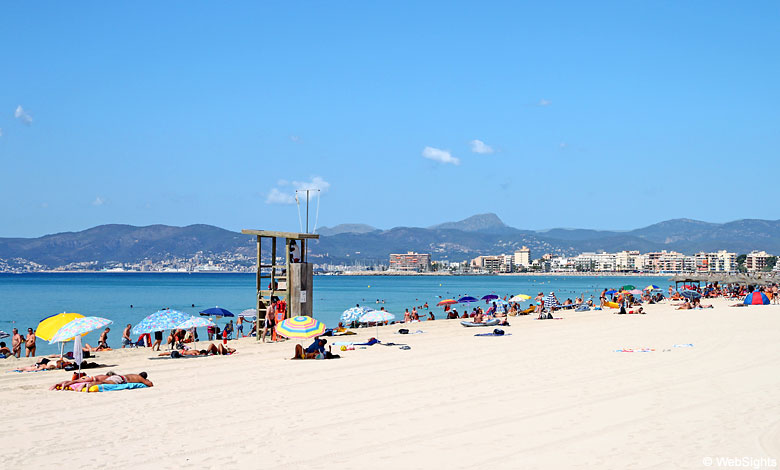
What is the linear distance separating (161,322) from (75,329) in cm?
231

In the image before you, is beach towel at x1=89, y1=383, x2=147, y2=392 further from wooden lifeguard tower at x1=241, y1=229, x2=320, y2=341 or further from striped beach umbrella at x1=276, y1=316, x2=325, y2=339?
wooden lifeguard tower at x1=241, y1=229, x2=320, y2=341

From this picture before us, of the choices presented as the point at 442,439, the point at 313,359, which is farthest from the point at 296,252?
the point at 442,439

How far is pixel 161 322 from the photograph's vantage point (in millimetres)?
17031

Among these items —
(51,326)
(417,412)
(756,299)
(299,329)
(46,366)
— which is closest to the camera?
(417,412)

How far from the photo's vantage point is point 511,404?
1058cm

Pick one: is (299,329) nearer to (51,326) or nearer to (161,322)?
(161,322)

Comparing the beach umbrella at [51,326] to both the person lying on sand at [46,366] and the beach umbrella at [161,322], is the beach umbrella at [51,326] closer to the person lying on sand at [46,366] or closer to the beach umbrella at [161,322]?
the person lying on sand at [46,366]

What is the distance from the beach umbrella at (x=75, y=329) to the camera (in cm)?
1481

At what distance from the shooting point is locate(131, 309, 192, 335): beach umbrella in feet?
55.3

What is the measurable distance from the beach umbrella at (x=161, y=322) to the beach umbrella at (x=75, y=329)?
145cm

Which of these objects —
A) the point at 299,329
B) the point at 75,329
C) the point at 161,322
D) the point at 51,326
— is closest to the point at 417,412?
the point at 299,329

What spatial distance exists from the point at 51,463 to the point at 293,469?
2.54 meters

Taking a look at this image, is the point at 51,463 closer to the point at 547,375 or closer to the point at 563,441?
the point at 563,441

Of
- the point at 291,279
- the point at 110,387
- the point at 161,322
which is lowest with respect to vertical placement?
the point at 110,387
